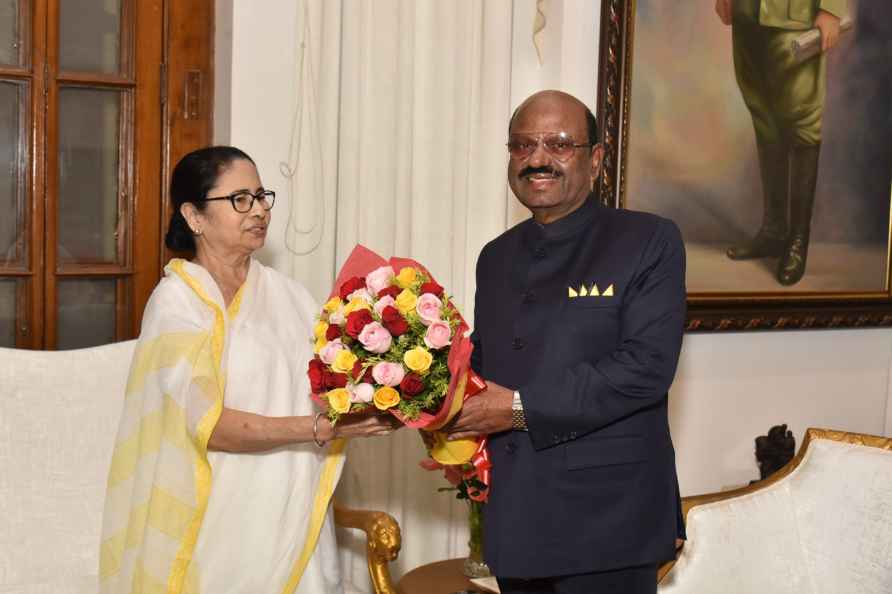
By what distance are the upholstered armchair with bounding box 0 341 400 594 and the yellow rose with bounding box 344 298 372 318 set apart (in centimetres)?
93

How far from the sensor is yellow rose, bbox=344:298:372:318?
2.40 meters

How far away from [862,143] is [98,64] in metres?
3.24

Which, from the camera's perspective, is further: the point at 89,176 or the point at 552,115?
the point at 89,176

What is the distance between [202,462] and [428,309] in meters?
0.85

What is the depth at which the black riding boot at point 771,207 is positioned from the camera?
4.42 meters

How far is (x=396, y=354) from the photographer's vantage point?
237 cm

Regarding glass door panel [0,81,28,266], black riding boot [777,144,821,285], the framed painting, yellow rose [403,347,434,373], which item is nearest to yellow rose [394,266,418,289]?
yellow rose [403,347,434,373]

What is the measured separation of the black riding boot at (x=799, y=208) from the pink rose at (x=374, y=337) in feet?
8.77

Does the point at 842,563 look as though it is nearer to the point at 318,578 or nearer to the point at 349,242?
the point at 318,578

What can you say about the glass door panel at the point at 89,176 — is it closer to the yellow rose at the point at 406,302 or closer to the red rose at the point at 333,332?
the red rose at the point at 333,332

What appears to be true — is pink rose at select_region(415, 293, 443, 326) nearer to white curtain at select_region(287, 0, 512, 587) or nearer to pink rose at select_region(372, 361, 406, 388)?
pink rose at select_region(372, 361, 406, 388)

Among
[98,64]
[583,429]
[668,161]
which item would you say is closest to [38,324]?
[98,64]

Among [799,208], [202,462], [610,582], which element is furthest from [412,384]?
[799,208]

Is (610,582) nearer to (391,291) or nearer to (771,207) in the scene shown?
(391,291)
